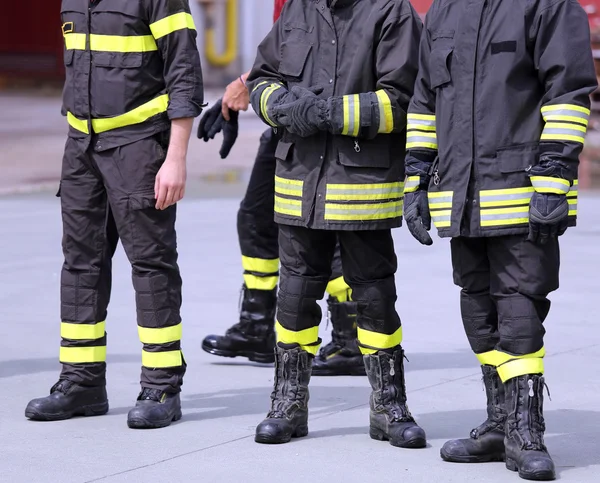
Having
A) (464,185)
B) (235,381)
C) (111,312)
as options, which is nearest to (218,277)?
(111,312)

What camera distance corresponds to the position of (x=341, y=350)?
239 inches

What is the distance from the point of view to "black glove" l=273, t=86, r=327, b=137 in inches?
181

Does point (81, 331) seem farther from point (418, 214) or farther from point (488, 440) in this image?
point (488, 440)

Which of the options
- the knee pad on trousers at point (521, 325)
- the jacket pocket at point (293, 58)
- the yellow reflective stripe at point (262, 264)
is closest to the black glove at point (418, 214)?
the knee pad on trousers at point (521, 325)

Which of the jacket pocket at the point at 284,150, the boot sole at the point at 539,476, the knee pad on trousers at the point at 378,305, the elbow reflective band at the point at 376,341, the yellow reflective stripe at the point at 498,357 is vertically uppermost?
the jacket pocket at the point at 284,150

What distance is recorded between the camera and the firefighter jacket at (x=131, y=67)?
16.0 ft

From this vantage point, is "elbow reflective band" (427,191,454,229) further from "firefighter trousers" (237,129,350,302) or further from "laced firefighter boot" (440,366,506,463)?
"firefighter trousers" (237,129,350,302)

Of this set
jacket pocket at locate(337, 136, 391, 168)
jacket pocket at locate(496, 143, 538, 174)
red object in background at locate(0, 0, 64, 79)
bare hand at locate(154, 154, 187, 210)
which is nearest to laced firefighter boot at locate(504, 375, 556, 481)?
jacket pocket at locate(496, 143, 538, 174)

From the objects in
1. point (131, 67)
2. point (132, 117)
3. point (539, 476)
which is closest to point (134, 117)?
point (132, 117)

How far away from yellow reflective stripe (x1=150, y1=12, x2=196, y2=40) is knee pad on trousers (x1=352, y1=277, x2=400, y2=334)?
1198 mm

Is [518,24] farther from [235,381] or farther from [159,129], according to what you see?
[235,381]

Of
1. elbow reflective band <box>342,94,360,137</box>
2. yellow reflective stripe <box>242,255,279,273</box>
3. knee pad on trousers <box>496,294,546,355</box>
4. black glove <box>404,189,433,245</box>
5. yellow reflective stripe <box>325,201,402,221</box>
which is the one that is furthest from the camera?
yellow reflective stripe <box>242,255,279,273</box>

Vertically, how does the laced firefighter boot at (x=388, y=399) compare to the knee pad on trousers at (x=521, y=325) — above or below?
below

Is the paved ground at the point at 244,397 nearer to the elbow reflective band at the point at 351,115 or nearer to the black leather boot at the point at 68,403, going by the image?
the black leather boot at the point at 68,403
